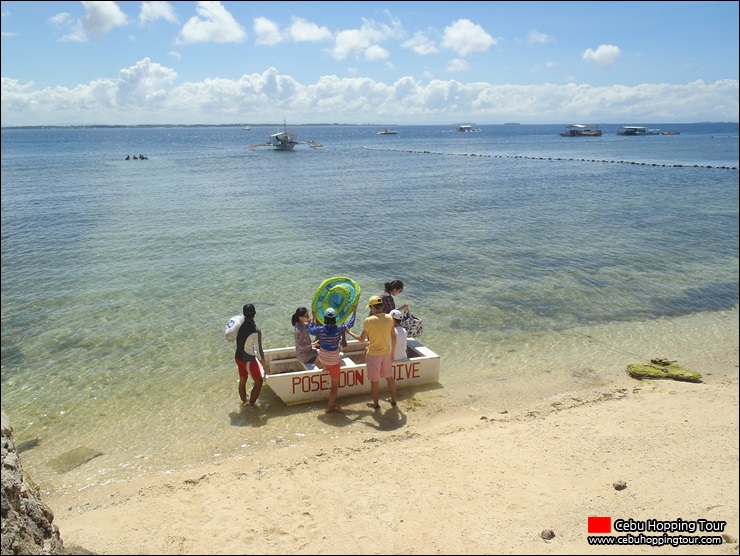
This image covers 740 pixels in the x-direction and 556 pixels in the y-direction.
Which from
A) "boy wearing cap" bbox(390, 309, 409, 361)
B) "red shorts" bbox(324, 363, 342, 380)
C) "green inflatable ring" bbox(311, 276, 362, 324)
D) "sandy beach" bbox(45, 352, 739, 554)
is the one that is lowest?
"sandy beach" bbox(45, 352, 739, 554)

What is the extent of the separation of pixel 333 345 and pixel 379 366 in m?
0.93

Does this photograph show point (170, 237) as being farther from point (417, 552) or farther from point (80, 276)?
point (417, 552)

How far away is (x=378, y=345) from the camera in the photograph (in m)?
9.12

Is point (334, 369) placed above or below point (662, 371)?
above

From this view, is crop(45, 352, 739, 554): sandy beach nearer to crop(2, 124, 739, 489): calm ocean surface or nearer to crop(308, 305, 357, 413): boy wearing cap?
crop(2, 124, 739, 489): calm ocean surface

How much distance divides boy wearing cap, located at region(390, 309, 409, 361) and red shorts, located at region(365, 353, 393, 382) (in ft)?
2.12

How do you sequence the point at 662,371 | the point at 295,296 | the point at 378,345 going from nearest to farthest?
the point at 378,345 < the point at 662,371 < the point at 295,296

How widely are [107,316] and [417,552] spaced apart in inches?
482

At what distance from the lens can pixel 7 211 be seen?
31812mm

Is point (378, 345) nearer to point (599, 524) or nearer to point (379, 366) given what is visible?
point (379, 366)

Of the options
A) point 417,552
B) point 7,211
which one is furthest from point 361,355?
point 7,211

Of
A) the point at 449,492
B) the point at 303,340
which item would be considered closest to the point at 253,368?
the point at 303,340

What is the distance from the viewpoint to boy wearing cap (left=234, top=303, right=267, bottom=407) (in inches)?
357

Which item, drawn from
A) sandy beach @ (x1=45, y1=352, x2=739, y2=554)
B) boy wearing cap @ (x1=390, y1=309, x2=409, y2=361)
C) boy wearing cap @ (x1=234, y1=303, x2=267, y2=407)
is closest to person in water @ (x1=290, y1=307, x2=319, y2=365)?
boy wearing cap @ (x1=234, y1=303, x2=267, y2=407)
